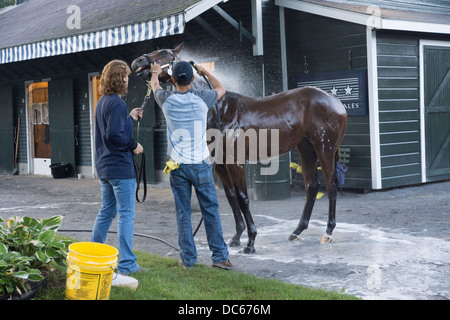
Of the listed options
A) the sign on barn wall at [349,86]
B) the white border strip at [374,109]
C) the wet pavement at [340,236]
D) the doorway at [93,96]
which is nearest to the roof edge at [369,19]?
the white border strip at [374,109]

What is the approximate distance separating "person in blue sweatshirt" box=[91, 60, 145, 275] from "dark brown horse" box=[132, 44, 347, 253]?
49.1 inches

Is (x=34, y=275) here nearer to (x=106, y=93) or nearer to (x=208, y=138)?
(x=106, y=93)

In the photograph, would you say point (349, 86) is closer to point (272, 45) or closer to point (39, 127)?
point (272, 45)

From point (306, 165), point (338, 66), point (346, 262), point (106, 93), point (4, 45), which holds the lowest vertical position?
point (346, 262)

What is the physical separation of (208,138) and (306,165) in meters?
1.50

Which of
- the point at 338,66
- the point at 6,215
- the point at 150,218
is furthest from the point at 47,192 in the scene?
the point at 338,66

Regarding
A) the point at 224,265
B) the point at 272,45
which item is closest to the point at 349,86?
the point at 272,45

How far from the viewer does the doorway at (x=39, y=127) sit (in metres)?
16.8

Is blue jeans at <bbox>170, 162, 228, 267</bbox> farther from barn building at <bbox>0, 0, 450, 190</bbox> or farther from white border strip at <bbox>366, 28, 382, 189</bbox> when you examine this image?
white border strip at <bbox>366, 28, 382, 189</bbox>

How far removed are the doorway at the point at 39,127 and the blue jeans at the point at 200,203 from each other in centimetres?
1211

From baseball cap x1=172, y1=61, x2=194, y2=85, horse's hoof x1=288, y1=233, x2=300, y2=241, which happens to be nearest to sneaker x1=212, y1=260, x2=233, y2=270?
horse's hoof x1=288, y1=233, x2=300, y2=241

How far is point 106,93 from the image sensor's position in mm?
5234
